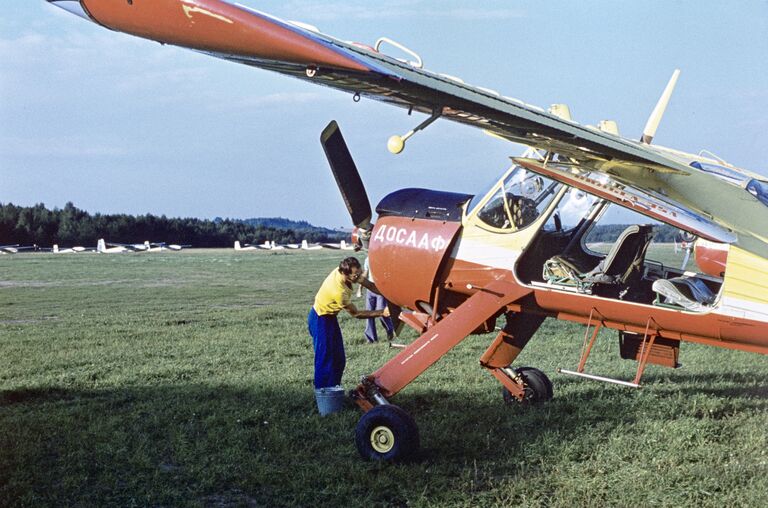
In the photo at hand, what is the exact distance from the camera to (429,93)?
221 inches

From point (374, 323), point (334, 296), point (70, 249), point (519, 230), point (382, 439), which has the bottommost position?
point (382, 439)

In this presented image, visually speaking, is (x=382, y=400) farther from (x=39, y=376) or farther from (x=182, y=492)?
(x=39, y=376)

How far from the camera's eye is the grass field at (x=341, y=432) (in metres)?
5.53

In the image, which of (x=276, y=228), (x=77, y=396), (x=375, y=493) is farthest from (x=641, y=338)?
(x=276, y=228)

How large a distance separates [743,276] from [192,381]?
6.48 metres

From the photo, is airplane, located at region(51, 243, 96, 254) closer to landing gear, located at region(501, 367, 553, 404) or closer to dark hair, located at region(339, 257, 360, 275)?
dark hair, located at region(339, 257, 360, 275)

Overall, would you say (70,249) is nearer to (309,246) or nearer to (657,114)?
(309,246)

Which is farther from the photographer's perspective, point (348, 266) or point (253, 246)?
point (253, 246)

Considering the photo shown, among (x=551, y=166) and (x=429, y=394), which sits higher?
(x=551, y=166)

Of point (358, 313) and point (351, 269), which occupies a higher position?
point (351, 269)

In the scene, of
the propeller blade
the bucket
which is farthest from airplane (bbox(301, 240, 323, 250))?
the bucket

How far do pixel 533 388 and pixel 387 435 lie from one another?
2681 mm

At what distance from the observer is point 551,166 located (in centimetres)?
702

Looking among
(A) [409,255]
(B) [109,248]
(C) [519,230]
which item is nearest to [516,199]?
(C) [519,230]
